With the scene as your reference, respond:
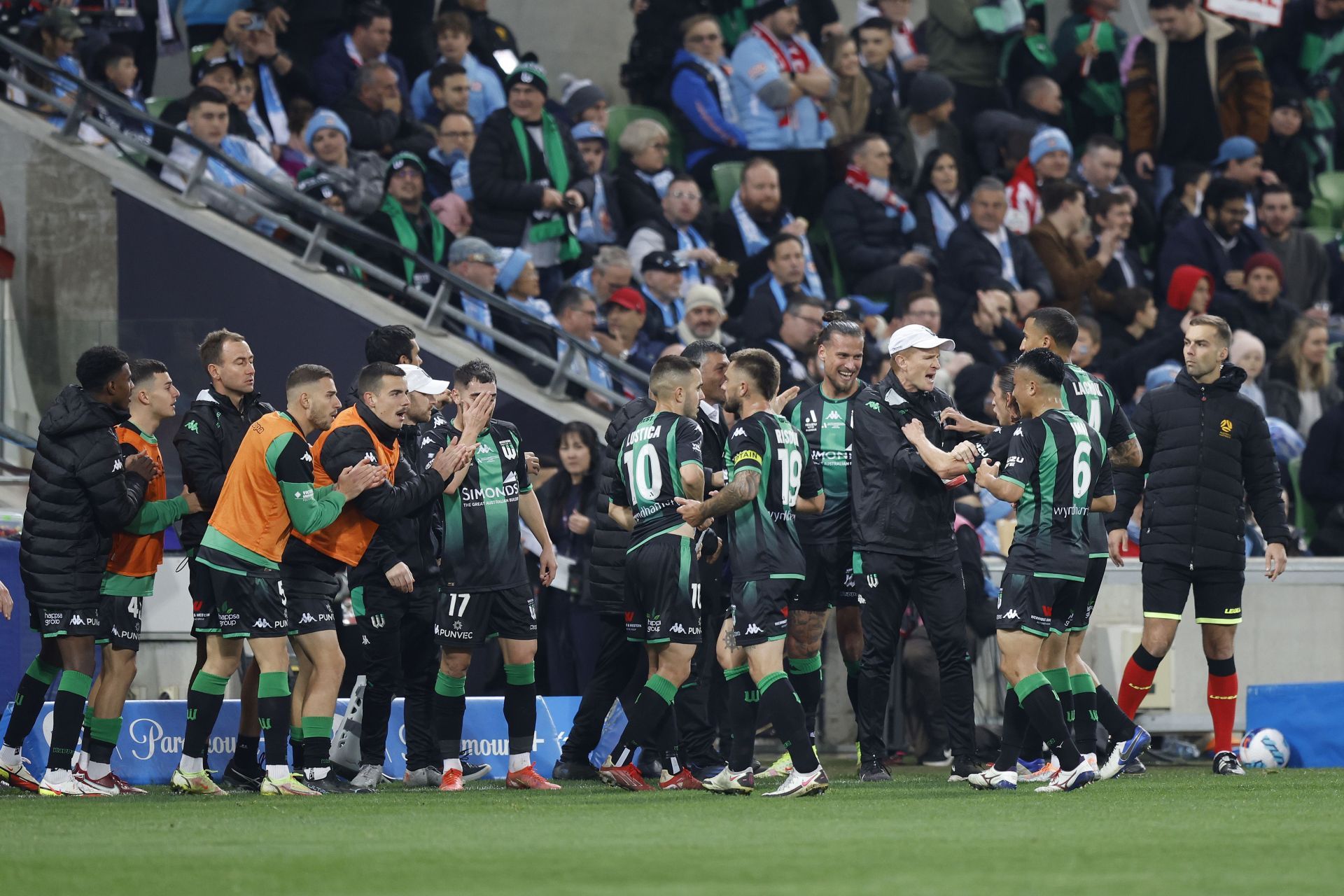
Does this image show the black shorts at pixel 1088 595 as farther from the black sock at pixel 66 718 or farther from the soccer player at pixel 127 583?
the black sock at pixel 66 718

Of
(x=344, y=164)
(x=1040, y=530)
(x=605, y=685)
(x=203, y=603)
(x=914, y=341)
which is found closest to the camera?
(x=1040, y=530)

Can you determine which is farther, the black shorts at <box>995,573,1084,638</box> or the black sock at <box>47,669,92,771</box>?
the black sock at <box>47,669,92,771</box>

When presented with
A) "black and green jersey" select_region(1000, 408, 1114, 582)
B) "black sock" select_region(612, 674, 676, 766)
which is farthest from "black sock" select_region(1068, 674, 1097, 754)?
"black sock" select_region(612, 674, 676, 766)

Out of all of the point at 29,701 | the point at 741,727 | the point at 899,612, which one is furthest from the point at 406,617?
the point at 899,612

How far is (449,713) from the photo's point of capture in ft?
37.2

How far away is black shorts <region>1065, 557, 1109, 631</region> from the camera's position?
10961mm

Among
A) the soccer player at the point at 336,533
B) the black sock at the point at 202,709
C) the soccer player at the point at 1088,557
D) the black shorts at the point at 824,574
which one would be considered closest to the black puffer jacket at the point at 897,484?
the black shorts at the point at 824,574

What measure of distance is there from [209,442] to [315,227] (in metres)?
4.58

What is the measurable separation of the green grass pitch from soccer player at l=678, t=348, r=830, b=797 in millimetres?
410

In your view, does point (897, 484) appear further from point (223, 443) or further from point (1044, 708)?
point (223, 443)

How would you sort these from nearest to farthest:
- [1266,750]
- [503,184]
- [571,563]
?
[1266,750] < [571,563] < [503,184]

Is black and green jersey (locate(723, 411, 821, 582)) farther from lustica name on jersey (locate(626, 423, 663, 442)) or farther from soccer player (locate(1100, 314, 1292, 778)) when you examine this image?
soccer player (locate(1100, 314, 1292, 778))

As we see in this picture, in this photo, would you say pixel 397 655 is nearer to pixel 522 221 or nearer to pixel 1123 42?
pixel 522 221

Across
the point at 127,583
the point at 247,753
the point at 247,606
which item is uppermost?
the point at 127,583
